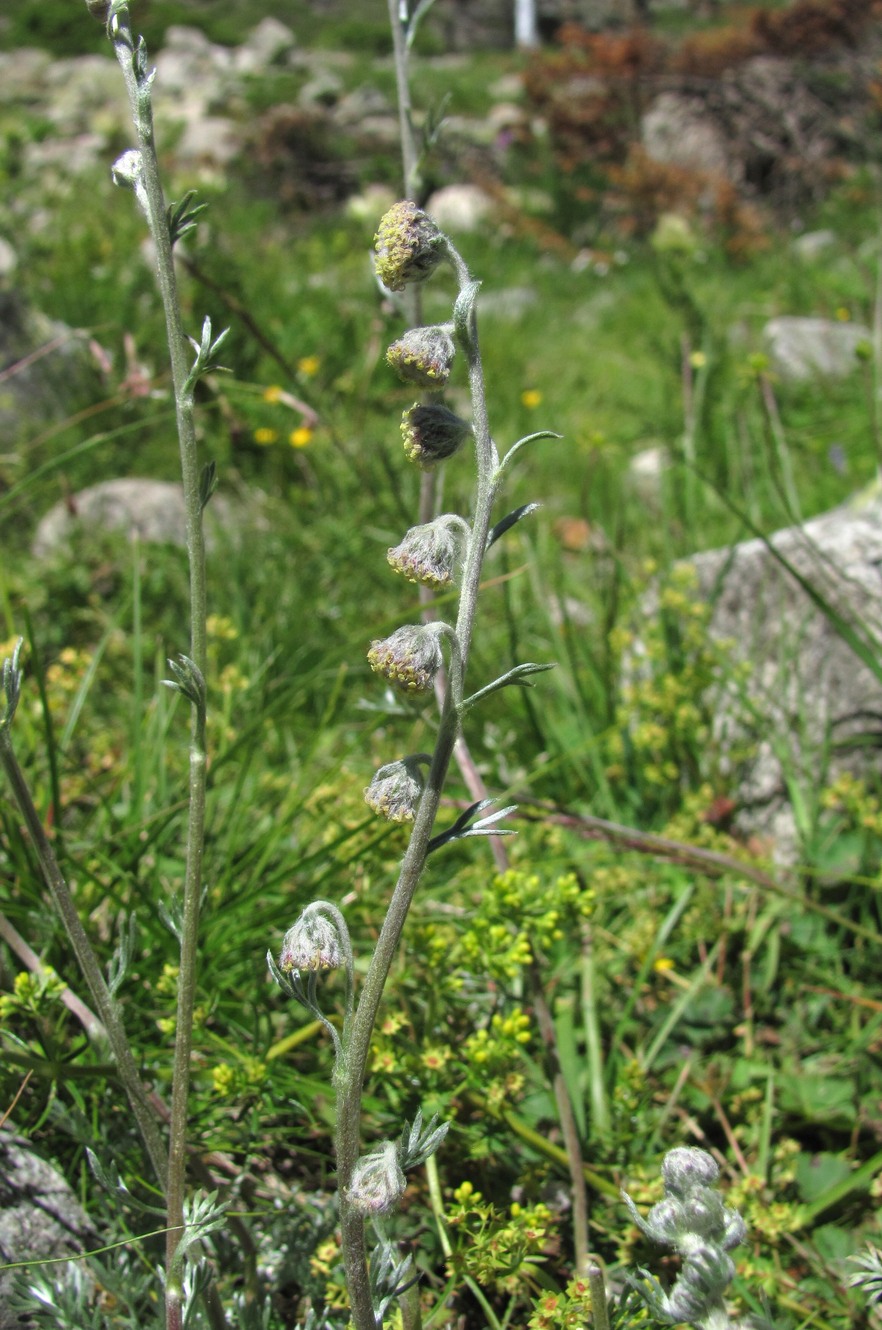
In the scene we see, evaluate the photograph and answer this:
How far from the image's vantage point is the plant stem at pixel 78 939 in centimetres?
120

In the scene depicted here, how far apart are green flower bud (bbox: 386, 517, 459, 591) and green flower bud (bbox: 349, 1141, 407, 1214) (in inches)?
22.9

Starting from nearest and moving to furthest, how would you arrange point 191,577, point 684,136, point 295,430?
point 191,577 → point 295,430 → point 684,136

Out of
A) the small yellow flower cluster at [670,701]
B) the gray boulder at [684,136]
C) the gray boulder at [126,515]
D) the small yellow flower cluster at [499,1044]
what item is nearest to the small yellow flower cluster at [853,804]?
the small yellow flower cluster at [670,701]

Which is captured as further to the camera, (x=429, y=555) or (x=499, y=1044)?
(x=499, y=1044)

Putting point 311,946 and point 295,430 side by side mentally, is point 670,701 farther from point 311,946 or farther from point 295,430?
point 295,430

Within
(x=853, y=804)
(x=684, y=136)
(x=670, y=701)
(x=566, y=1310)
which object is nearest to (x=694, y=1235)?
(x=566, y=1310)

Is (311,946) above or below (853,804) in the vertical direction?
above

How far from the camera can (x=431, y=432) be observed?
3.63 feet

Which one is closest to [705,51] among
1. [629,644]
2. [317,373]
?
[317,373]

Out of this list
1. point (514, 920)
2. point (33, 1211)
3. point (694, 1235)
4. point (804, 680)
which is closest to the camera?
point (694, 1235)

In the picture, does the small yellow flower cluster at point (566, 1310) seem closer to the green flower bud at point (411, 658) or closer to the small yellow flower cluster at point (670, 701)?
the green flower bud at point (411, 658)

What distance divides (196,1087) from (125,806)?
31.4 inches

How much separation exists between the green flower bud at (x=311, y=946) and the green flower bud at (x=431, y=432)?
494mm

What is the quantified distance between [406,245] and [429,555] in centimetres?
32
